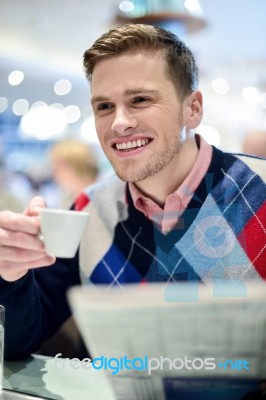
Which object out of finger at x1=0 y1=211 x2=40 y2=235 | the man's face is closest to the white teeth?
the man's face

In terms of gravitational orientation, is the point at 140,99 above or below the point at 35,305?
above

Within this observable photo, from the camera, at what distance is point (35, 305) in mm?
1023

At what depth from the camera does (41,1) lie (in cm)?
394

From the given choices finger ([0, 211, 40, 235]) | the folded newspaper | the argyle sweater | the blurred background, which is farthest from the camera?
the blurred background

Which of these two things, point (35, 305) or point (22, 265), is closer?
point (22, 265)

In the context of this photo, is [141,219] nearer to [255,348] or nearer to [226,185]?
[226,185]

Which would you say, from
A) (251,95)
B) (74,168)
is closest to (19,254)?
(251,95)

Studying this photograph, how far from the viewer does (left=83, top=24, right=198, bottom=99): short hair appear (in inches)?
34.4

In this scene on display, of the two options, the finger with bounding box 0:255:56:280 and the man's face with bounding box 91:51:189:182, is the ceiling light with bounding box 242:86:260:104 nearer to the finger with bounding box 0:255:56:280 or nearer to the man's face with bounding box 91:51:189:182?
the man's face with bounding box 91:51:189:182

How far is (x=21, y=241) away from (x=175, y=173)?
12.3 inches

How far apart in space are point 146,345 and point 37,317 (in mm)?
397

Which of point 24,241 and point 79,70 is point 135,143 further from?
point 79,70

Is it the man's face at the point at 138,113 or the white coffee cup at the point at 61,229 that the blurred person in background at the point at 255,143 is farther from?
the white coffee cup at the point at 61,229

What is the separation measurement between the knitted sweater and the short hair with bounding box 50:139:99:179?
604mm
